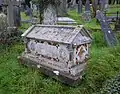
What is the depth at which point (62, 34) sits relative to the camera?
183 inches

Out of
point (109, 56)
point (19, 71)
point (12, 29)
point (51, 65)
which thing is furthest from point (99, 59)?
point (12, 29)

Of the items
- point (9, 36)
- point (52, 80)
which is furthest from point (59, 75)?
point (9, 36)

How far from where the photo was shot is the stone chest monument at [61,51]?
4.37 m

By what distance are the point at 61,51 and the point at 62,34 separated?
38 cm

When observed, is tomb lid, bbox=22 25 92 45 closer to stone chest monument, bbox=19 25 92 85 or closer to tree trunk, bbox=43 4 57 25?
stone chest monument, bbox=19 25 92 85

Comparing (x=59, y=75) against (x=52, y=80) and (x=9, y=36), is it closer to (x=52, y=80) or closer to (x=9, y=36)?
(x=52, y=80)

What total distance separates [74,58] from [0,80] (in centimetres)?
187

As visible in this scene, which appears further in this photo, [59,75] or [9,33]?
[9,33]

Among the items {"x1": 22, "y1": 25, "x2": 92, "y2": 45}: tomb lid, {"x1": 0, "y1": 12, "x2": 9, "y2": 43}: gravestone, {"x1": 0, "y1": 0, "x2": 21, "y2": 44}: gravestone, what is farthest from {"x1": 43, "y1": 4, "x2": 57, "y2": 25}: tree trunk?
{"x1": 22, "y1": 25, "x2": 92, "y2": 45}: tomb lid

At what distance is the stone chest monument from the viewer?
14.3ft

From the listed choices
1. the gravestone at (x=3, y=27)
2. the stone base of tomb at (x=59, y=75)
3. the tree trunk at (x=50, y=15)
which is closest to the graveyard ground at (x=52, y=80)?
the stone base of tomb at (x=59, y=75)

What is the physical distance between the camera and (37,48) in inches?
204

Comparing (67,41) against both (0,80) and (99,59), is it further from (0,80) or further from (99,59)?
(0,80)

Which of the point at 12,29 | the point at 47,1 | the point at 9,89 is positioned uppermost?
the point at 47,1
